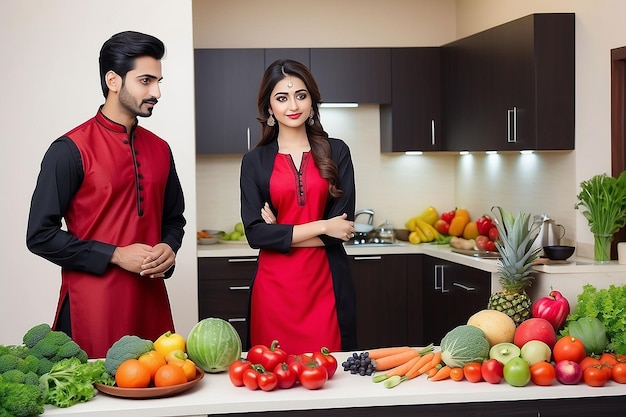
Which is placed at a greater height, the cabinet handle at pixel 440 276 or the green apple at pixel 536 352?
the green apple at pixel 536 352

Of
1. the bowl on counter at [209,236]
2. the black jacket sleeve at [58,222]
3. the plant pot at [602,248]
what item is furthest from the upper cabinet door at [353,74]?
the black jacket sleeve at [58,222]

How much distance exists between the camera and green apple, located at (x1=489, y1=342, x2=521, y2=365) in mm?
2623

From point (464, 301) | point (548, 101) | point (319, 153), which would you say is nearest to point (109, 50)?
point (319, 153)

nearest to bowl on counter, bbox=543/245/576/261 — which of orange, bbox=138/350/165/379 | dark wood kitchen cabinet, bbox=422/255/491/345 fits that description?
dark wood kitchen cabinet, bbox=422/255/491/345

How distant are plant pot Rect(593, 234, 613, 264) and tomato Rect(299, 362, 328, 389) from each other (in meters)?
2.56

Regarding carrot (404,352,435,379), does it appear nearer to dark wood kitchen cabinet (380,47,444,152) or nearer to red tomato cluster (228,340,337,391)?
red tomato cluster (228,340,337,391)

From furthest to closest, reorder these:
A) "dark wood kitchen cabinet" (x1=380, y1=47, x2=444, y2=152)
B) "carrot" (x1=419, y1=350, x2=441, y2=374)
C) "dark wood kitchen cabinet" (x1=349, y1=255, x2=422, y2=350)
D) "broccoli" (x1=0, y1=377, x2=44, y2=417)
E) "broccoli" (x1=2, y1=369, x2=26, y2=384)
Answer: "dark wood kitchen cabinet" (x1=380, y1=47, x2=444, y2=152) → "dark wood kitchen cabinet" (x1=349, y1=255, x2=422, y2=350) → "carrot" (x1=419, y1=350, x2=441, y2=374) → "broccoli" (x1=2, y1=369, x2=26, y2=384) → "broccoli" (x1=0, y1=377, x2=44, y2=417)

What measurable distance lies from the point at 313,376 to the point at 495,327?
2.22 feet

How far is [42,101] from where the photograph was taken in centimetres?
488

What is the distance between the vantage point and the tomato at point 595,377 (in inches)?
101

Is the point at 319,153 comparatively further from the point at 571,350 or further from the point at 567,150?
the point at 567,150

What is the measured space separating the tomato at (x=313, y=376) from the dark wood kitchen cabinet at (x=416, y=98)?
14.0 feet

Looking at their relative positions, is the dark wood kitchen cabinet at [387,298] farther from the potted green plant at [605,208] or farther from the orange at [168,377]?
the orange at [168,377]

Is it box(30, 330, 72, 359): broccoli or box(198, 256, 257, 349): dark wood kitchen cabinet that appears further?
box(198, 256, 257, 349): dark wood kitchen cabinet
